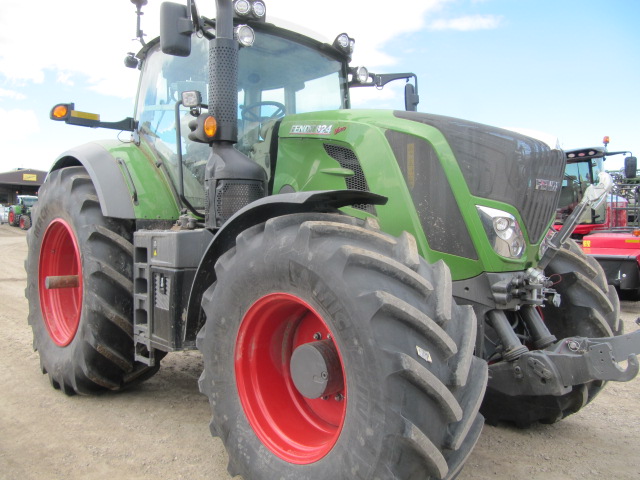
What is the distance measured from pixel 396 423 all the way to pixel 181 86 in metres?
2.92

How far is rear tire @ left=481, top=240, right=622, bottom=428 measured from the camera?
3244 millimetres

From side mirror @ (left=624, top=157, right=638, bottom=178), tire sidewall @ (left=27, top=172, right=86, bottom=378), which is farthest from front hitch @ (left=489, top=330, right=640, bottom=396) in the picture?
side mirror @ (left=624, top=157, right=638, bottom=178)

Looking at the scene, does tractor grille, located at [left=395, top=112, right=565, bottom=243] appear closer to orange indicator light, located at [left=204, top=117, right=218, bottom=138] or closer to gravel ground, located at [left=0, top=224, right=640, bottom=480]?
orange indicator light, located at [left=204, top=117, right=218, bottom=138]

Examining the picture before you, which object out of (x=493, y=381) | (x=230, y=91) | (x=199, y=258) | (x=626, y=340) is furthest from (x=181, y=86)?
(x=626, y=340)

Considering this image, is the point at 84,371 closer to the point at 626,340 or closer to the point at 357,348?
the point at 357,348

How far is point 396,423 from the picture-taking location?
1994 millimetres

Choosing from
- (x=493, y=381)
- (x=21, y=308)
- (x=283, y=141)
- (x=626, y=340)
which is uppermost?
(x=283, y=141)

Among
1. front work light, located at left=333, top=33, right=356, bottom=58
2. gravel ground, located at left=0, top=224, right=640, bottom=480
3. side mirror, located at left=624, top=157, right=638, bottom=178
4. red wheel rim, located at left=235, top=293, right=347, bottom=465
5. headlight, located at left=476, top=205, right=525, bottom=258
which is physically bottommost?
gravel ground, located at left=0, top=224, right=640, bottom=480

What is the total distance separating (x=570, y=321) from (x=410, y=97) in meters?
1.98

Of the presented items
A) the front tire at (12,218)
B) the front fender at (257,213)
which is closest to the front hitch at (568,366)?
the front fender at (257,213)

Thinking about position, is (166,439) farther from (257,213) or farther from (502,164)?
(502,164)

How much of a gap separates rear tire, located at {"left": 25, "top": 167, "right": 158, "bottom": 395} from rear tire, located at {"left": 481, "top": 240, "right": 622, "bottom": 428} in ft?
7.96

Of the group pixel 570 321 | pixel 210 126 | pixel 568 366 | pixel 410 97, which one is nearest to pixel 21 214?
pixel 410 97

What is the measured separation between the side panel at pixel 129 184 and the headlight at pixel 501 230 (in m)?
2.15
